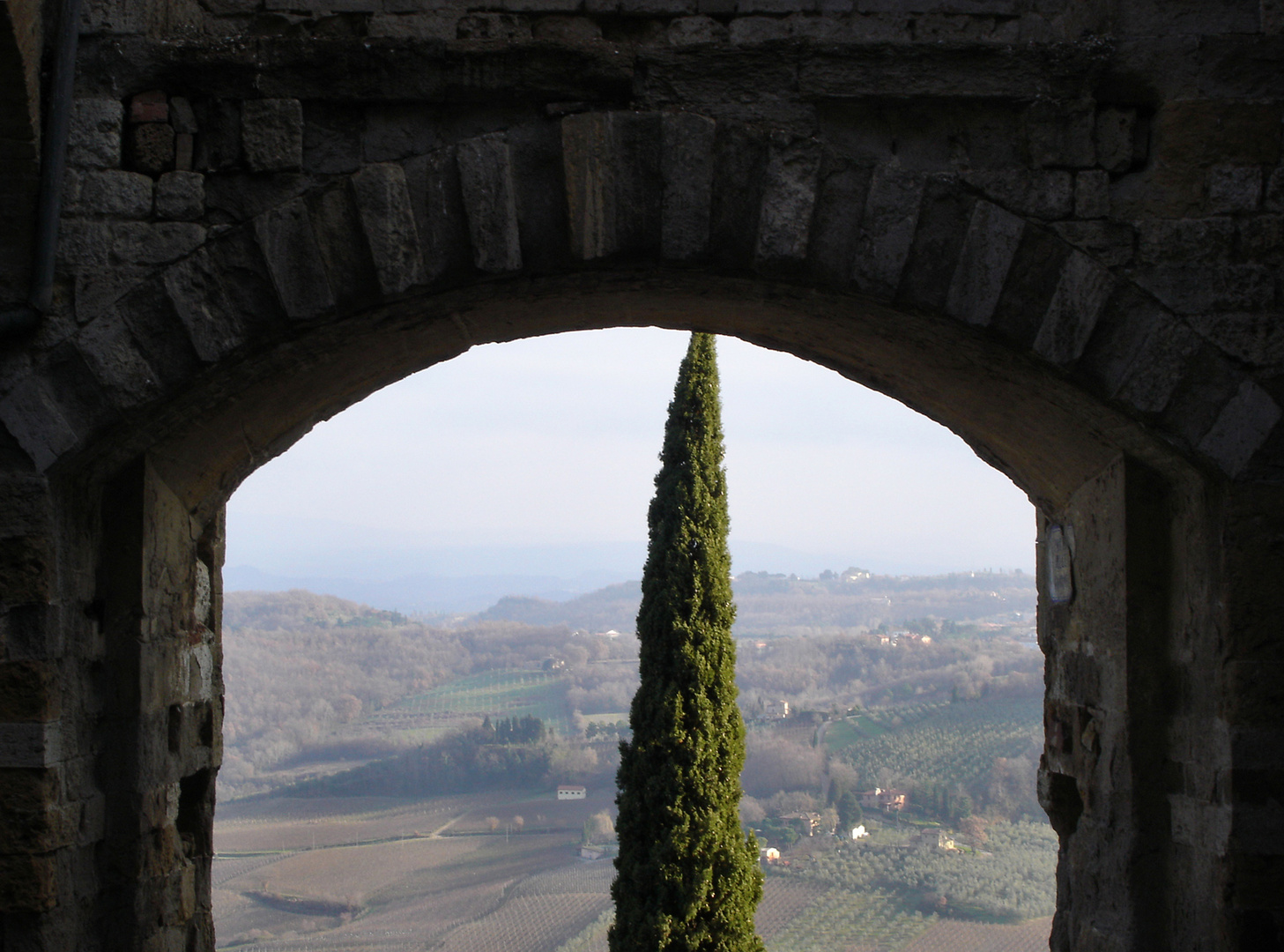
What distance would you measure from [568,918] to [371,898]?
303 centimetres

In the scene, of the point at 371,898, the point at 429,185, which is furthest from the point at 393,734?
the point at 429,185

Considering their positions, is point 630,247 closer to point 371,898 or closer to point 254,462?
point 254,462

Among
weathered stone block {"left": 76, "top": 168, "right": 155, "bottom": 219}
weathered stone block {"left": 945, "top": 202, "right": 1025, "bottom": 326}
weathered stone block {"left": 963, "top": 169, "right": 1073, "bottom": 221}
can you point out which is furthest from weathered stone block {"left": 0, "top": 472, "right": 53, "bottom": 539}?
weathered stone block {"left": 963, "top": 169, "right": 1073, "bottom": 221}

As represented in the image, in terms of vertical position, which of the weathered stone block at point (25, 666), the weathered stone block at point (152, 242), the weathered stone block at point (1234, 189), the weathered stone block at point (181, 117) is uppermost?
the weathered stone block at point (181, 117)

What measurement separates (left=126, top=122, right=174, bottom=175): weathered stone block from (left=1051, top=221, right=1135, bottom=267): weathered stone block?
2.16 metres

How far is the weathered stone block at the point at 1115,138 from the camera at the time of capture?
2584 millimetres

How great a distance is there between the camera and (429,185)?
2.55 metres

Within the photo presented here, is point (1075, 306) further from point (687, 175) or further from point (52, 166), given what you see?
point (52, 166)

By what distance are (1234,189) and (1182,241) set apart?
0.65 feet

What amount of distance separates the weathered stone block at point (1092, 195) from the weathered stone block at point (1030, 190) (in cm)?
2

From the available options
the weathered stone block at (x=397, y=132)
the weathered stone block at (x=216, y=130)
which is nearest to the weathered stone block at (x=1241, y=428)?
the weathered stone block at (x=397, y=132)

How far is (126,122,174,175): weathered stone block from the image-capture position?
2.54 meters

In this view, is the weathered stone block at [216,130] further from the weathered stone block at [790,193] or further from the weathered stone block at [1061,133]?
the weathered stone block at [1061,133]

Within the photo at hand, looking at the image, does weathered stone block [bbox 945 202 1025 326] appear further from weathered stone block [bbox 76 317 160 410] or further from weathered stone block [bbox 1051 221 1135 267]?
weathered stone block [bbox 76 317 160 410]
